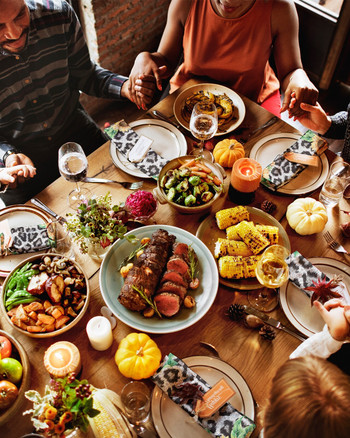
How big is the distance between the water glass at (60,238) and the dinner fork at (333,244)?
117 centimetres

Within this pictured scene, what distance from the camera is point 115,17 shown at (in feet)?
11.8

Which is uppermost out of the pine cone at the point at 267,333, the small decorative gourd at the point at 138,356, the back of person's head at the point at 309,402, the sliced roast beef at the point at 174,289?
the back of person's head at the point at 309,402

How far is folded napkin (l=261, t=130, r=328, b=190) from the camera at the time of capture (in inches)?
75.7

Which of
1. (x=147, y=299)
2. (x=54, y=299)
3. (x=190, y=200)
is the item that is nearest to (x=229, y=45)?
(x=190, y=200)

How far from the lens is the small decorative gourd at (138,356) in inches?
52.7

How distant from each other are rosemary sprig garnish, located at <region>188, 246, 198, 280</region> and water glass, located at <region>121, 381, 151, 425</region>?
0.48 metres

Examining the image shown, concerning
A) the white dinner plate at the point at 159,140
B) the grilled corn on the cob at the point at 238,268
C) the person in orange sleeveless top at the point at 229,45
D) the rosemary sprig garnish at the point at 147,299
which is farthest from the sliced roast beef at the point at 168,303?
the person in orange sleeveless top at the point at 229,45

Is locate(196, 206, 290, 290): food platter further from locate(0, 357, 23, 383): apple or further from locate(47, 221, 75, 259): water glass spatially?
locate(0, 357, 23, 383): apple

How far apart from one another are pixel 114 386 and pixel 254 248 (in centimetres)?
80

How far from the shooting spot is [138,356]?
4.46 feet

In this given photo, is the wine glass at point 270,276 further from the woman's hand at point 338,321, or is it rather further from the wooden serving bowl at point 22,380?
the wooden serving bowl at point 22,380

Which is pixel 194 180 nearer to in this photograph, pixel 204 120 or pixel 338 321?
pixel 204 120

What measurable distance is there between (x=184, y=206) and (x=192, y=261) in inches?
11.2

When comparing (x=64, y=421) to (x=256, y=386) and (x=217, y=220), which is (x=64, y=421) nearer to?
(x=256, y=386)
